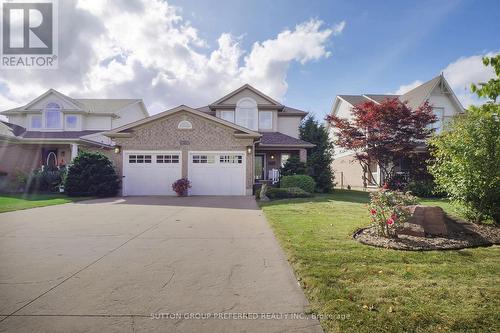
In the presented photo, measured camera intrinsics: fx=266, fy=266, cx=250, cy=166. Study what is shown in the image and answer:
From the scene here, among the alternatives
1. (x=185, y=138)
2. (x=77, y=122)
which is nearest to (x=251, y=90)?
(x=185, y=138)

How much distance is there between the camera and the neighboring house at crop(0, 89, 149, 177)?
1911 cm

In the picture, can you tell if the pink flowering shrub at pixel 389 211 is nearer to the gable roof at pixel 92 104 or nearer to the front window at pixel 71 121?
the gable roof at pixel 92 104

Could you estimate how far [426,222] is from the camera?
598 centimetres

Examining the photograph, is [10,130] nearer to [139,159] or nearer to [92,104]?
[92,104]

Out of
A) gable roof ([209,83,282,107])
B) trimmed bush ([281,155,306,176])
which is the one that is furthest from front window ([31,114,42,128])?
trimmed bush ([281,155,306,176])

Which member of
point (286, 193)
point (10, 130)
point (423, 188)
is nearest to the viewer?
point (286, 193)

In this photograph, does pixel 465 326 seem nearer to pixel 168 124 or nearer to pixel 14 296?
pixel 14 296

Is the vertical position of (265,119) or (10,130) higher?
(265,119)

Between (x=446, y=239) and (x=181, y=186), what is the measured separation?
12027 mm

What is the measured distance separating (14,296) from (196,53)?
561 inches

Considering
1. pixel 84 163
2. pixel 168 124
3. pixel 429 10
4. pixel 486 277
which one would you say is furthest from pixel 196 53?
pixel 486 277

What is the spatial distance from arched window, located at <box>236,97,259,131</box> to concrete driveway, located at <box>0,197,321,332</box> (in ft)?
45.9

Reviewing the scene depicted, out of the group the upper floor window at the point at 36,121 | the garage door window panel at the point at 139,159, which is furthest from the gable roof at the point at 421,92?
the upper floor window at the point at 36,121

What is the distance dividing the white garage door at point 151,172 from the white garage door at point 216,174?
0.98 meters
